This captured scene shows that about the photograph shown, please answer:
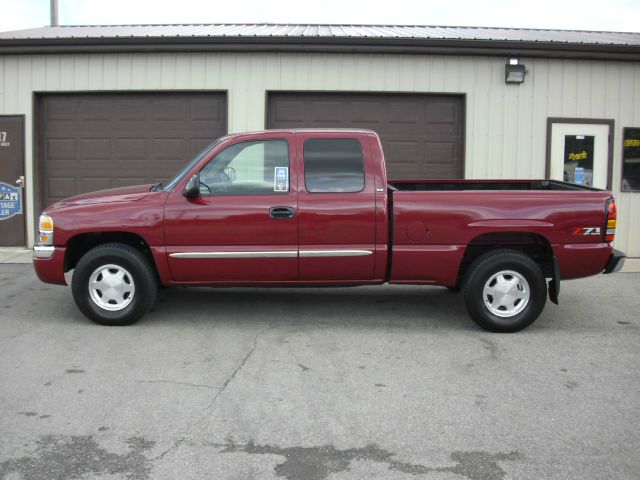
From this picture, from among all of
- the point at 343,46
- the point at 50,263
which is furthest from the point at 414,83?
the point at 50,263

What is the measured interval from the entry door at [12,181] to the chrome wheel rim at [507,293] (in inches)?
323

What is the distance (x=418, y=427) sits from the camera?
3.82 metres

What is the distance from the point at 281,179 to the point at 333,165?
52cm

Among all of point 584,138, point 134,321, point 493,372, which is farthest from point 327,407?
point 584,138

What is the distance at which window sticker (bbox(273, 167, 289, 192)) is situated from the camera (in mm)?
5891

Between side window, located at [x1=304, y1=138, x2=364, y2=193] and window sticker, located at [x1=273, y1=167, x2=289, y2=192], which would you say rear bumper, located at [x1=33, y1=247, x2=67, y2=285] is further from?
side window, located at [x1=304, y1=138, x2=364, y2=193]

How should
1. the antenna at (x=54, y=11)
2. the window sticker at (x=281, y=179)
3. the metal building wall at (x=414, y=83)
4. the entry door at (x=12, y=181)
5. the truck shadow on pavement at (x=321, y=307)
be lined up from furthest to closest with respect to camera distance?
1. the antenna at (x=54, y=11)
2. the entry door at (x=12, y=181)
3. the metal building wall at (x=414, y=83)
4. the truck shadow on pavement at (x=321, y=307)
5. the window sticker at (x=281, y=179)

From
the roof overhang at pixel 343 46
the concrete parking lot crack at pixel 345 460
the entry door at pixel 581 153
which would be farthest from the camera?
the entry door at pixel 581 153

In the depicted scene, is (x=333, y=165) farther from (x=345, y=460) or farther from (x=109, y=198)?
(x=345, y=460)

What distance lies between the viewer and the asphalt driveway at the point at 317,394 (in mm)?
3393

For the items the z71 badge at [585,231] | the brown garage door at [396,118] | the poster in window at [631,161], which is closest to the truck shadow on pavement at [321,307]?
the z71 badge at [585,231]

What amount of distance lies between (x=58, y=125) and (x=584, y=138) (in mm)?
8887

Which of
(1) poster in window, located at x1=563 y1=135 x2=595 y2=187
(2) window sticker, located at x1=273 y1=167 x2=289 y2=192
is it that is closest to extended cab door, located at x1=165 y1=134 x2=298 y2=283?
(2) window sticker, located at x1=273 y1=167 x2=289 y2=192

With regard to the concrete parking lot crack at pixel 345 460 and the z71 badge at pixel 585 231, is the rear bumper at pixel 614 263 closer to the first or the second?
the z71 badge at pixel 585 231
